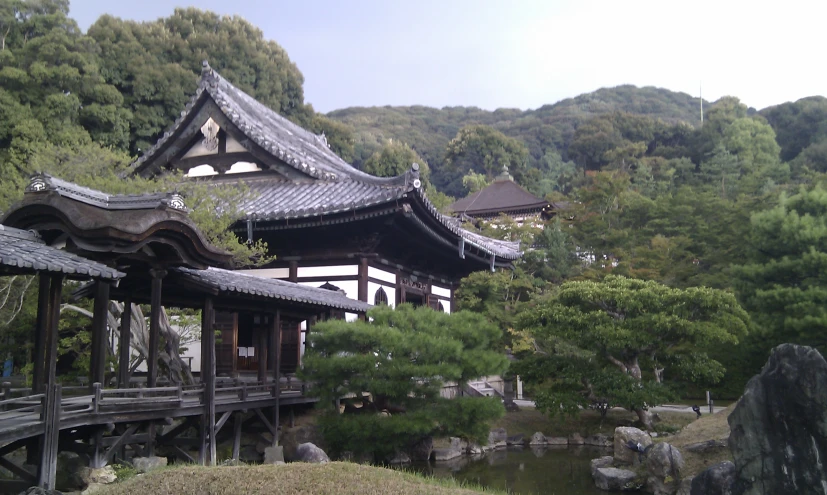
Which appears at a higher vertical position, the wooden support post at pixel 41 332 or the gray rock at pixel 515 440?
the wooden support post at pixel 41 332

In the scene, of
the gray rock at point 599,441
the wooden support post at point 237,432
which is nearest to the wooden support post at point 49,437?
the wooden support post at point 237,432

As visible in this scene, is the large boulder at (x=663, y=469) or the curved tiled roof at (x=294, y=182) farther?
the curved tiled roof at (x=294, y=182)

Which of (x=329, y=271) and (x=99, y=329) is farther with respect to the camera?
(x=329, y=271)

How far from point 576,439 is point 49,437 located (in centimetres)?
Result: 1449

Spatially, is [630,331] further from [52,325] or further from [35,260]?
[35,260]

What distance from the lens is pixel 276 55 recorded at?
1764 inches

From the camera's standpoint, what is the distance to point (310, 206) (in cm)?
1666

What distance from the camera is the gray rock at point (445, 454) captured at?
16.1 metres

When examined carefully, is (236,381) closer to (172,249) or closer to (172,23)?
(172,249)

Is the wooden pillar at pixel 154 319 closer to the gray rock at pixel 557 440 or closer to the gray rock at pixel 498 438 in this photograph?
the gray rock at pixel 498 438

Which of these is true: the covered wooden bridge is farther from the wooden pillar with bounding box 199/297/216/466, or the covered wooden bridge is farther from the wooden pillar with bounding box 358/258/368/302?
the wooden pillar with bounding box 358/258/368/302

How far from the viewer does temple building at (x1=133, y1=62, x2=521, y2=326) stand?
16.1 metres

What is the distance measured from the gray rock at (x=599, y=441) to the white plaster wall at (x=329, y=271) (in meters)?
8.15

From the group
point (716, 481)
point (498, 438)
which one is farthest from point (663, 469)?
A: point (498, 438)
